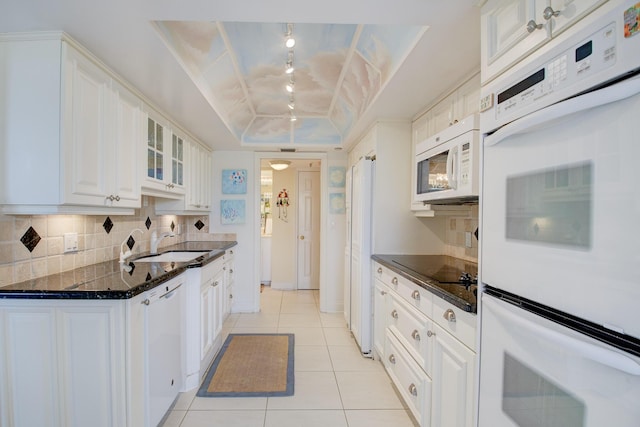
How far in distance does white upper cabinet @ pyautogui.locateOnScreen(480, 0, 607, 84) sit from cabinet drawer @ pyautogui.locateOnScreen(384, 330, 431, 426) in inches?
63.7

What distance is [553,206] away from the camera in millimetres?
879

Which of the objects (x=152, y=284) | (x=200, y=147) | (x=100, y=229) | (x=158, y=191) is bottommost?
(x=152, y=284)

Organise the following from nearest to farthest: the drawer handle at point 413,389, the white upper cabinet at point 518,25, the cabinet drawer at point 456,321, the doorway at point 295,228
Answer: the white upper cabinet at point 518,25 → the cabinet drawer at point 456,321 → the drawer handle at point 413,389 → the doorway at point 295,228

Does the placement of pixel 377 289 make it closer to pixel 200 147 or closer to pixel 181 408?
pixel 181 408

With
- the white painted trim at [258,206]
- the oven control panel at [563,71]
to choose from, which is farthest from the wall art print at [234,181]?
the oven control panel at [563,71]

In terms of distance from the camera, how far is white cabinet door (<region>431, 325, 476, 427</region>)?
4.40 ft

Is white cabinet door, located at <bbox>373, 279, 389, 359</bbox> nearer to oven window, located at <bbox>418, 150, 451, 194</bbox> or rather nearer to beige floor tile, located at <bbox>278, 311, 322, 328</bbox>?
oven window, located at <bbox>418, 150, 451, 194</bbox>

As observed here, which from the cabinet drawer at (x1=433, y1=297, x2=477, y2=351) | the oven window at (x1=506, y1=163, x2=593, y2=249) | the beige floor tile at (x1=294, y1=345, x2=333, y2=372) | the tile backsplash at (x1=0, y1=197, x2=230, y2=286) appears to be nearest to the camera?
the oven window at (x1=506, y1=163, x2=593, y2=249)

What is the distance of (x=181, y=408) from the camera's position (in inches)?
83.3

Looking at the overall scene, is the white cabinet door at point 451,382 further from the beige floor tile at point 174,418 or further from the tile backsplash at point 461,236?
the beige floor tile at point 174,418

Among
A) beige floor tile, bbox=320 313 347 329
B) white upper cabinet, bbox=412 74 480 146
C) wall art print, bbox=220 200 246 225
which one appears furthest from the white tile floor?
white upper cabinet, bbox=412 74 480 146

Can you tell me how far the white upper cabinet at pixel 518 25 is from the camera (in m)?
0.88

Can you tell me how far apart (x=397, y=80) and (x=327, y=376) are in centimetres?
236

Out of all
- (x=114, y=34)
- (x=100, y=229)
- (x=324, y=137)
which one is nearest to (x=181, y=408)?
(x=100, y=229)
